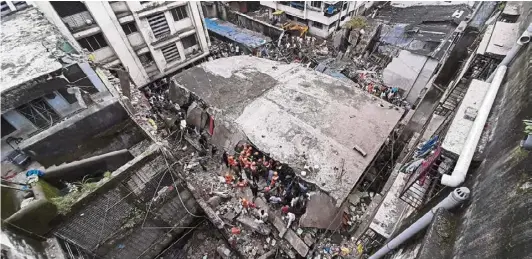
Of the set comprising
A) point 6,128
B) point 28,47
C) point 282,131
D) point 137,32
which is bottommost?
point 282,131

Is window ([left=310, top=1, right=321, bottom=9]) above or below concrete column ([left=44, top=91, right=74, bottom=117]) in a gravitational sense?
below

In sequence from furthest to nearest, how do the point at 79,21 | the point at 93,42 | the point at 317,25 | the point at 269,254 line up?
the point at 317,25, the point at 93,42, the point at 79,21, the point at 269,254

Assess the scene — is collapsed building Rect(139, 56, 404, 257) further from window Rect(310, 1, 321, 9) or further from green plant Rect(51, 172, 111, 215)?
window Rect(310, 1, 321, 9)

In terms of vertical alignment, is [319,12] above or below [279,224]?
above

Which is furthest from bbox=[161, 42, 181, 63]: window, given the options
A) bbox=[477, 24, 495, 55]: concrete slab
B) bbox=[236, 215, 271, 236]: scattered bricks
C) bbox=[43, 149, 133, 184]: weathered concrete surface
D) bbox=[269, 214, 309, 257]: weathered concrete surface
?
bbox=[477, 24, 495, 55]: concrete slab

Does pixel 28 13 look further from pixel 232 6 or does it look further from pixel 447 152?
pixel 232 6

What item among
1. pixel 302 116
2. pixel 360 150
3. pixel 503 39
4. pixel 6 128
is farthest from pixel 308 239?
pixel 6 128

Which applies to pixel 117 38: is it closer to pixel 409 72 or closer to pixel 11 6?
pixel 11 6
